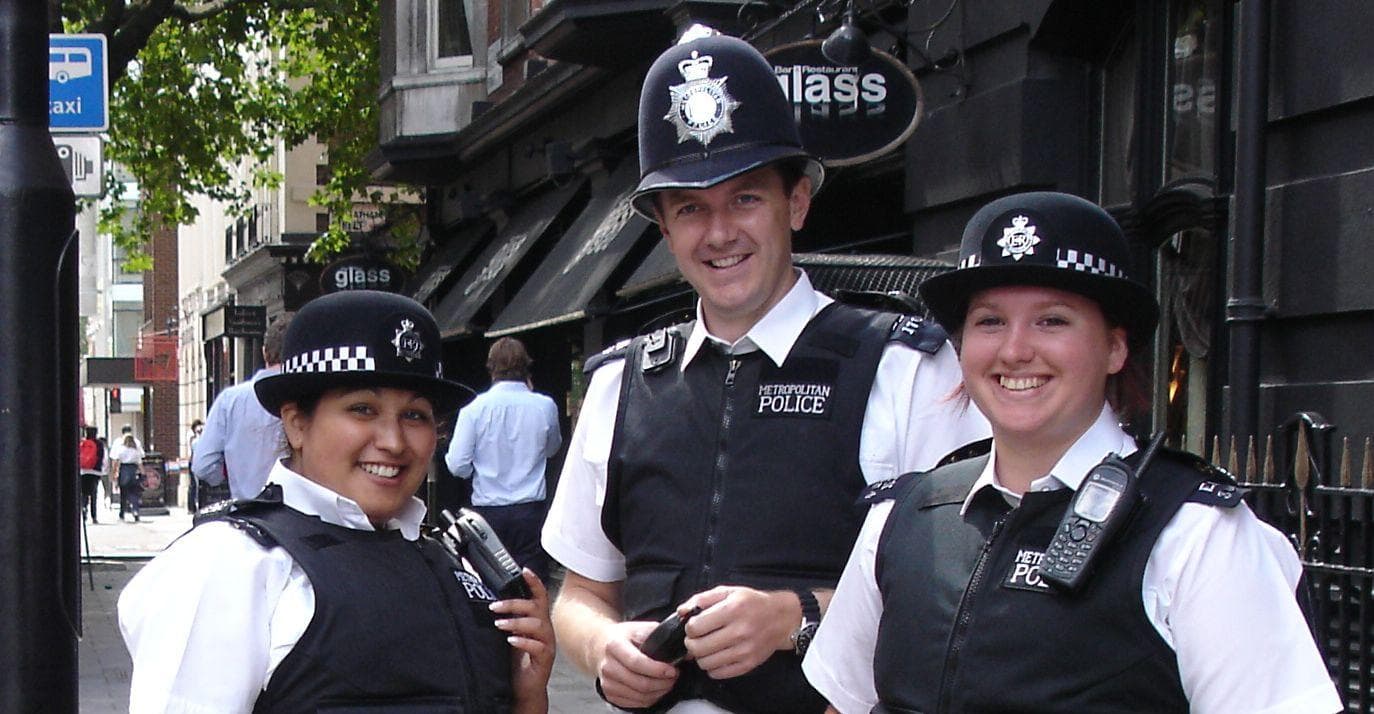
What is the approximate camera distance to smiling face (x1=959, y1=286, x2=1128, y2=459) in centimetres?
268

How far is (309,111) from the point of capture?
1020 inches

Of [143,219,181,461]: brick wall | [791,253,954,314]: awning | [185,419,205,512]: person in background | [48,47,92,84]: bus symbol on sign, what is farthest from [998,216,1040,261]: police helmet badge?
[143,219,181,461]: brick wall

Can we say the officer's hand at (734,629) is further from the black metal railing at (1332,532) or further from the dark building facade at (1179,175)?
the black metal railing at (1332,532)

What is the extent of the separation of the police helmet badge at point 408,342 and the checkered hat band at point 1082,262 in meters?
1.22

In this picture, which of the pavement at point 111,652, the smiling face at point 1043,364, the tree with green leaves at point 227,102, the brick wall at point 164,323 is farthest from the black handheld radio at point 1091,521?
the brick wall at point 164,323

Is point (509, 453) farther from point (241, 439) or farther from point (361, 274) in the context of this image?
point (361, 274)

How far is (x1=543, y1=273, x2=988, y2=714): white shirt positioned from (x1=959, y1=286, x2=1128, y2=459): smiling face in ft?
1.34

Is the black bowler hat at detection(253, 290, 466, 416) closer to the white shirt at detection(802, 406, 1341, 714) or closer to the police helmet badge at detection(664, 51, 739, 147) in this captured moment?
the police helmet badge at detection(664, 51, 739, 147)

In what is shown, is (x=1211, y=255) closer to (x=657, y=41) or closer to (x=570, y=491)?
(x=570, y=491)

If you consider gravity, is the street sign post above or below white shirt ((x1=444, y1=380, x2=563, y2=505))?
above

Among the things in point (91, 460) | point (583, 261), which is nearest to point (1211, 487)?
point (583, 261)

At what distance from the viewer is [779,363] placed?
10.9 feet

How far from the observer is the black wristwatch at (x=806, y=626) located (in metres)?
3.09

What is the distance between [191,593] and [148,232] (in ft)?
80.7
